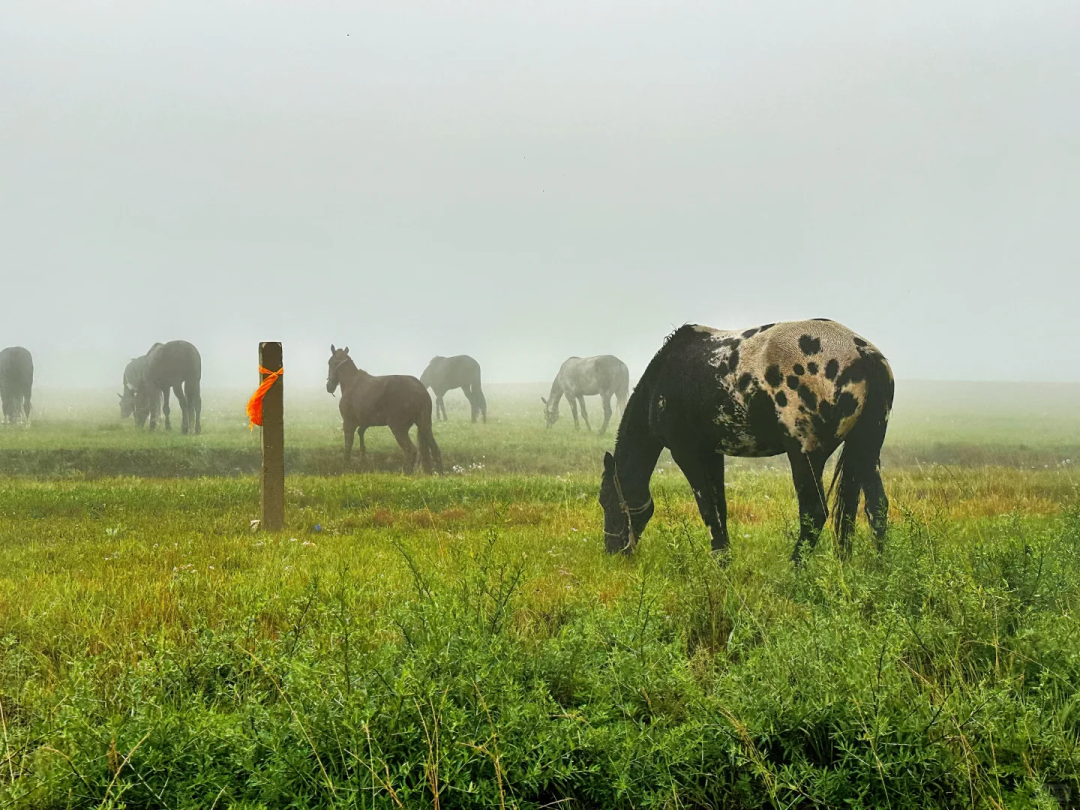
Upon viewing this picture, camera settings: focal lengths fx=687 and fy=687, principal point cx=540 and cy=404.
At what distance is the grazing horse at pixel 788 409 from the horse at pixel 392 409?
9896 mm

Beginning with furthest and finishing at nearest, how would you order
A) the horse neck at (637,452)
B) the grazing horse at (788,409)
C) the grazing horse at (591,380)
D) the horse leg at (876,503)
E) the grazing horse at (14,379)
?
the grazing horse at (591,380)
the grazing horse at (14,379)
the horse neck at (637,452)
the horse leg at (876,503)
the grazing horse at (788,409)

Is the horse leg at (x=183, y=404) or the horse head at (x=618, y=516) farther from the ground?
the horse leg at (x=183, y=404)

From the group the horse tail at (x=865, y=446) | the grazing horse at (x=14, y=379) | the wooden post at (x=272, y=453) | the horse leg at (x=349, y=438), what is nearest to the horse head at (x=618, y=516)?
the horse tail at (x=865, y=446)

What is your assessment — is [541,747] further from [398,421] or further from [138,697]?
[398,421]

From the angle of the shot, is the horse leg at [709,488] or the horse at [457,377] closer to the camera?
the horse leg at [709,488]

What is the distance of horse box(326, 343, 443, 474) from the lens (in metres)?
16.5

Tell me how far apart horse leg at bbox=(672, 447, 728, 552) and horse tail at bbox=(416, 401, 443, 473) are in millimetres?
10015

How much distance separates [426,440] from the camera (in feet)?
55.0

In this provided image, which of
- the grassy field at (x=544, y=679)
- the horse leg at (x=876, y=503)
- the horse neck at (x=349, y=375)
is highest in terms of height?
the horse neck at (x=349, y=375)

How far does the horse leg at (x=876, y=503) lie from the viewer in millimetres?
6871

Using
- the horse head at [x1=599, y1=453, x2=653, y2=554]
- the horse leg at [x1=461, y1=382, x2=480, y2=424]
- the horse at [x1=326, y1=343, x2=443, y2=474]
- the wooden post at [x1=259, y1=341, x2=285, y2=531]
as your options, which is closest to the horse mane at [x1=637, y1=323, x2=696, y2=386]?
the horse head at [x1=599, y1=453, x2=653, y2=554]

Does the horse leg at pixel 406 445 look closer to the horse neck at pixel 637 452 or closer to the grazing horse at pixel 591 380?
the horse neck at pixel 637 452

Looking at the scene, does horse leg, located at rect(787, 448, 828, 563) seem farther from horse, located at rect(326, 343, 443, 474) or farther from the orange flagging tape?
horse, located at rect(326, 343, 443, 474)

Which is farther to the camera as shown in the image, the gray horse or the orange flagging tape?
the gray horse
